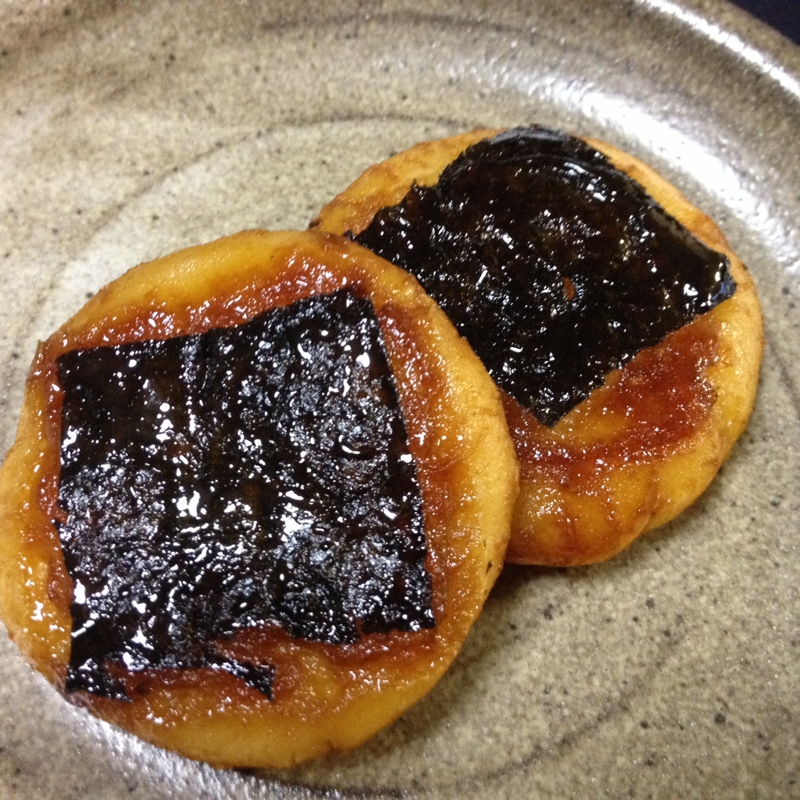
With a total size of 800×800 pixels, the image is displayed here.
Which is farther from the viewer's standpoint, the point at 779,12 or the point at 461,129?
the point at 779,12

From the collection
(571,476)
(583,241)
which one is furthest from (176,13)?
(571,476)

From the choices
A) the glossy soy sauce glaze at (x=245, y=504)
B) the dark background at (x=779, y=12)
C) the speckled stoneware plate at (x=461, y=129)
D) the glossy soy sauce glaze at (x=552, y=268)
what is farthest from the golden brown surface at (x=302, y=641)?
the dark background at (x=779, y=12)

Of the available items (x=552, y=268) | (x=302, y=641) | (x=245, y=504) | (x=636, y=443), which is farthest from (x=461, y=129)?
(x=302, y=641)

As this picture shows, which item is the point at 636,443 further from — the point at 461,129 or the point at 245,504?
the point at 461,129

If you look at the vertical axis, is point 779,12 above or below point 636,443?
above

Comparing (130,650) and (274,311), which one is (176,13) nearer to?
(274,311)

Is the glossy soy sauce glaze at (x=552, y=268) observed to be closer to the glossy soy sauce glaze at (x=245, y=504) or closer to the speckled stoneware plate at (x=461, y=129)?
the glossy soy sauce glaze at (x=245, y=504)
